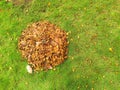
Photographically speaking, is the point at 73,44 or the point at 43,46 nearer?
the point at 43,46

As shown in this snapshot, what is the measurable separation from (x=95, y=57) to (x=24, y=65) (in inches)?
79.8

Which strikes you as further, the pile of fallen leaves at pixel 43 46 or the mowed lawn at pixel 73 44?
the pile of fallen leaves at pixel 43 46

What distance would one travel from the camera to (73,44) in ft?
22.5

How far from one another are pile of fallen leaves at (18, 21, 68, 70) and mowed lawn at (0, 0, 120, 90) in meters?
0.18

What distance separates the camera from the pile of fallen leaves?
6.56 m

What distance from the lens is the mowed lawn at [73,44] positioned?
6.35 meters

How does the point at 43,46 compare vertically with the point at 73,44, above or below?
above

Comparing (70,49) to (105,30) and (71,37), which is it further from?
(105,30)

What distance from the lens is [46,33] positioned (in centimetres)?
688

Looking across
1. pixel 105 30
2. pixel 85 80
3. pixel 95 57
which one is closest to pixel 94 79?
pixel 85 80

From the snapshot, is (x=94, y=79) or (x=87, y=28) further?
(x=87, y=28)

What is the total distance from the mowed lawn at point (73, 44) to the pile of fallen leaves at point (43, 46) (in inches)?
7.0

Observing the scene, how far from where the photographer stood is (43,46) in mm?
6664

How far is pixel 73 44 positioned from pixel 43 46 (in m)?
0.89
